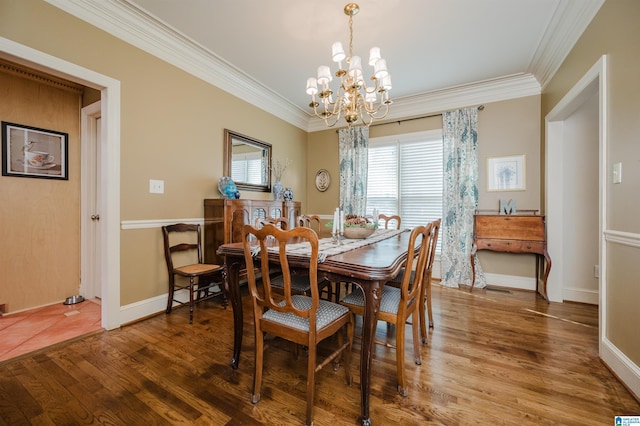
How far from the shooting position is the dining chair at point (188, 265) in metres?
2.68

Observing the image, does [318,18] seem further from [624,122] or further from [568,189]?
[568,189]

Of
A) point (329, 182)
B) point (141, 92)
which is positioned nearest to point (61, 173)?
point (141, 92)

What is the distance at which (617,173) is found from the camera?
1742 mm

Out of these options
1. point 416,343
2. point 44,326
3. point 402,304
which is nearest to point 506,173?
point 416,343

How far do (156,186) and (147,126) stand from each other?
0.60m

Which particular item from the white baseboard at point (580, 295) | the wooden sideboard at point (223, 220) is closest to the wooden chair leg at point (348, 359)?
the wooden sideboard at point (223, 220)

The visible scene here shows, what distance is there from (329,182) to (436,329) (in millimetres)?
Result: 3122

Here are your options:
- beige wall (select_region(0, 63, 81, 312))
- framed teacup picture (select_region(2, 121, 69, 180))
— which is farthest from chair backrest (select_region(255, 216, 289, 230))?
framed teacup picture (select_region(2, 121, 69, 180))

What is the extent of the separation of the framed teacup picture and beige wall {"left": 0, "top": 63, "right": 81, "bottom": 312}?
5 centimetres

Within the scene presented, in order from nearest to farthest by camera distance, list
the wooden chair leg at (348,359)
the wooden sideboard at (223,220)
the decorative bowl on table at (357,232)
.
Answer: the wooden chair leg at (348,359) → the decorative bowl on table at (357,232) → the wooden sideboard at (223,220)

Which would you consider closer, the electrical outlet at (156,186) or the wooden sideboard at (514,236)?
the electrical outlet at (156,186)

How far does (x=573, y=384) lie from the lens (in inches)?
64.2

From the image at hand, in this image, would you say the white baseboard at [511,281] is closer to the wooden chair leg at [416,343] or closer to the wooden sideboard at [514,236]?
the wooden sideboard at [514,236]

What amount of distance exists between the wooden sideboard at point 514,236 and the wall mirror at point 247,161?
3.10 m
